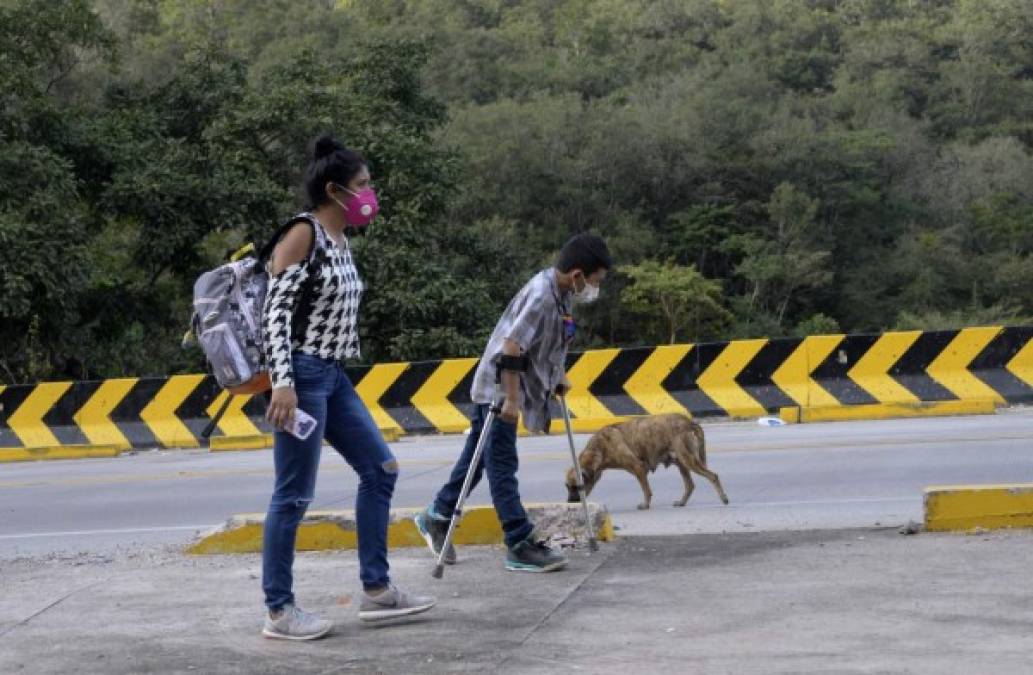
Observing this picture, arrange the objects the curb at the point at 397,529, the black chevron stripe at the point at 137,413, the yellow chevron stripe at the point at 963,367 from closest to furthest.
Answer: the curb at the point at 397,529
the yellow chevron stripe at the point at 963,367
the black chevron stripe at the point at 137,413

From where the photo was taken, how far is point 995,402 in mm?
17766

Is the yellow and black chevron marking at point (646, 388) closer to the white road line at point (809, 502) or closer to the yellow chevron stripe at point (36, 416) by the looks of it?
the yellow chevron stripe at point (36, 416)

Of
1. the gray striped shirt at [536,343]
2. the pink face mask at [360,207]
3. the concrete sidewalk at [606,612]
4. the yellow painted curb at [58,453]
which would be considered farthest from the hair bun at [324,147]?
the yellow painted curb at [58,453]

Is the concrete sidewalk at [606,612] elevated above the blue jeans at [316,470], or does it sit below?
below

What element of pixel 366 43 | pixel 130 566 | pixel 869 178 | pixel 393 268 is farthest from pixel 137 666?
pixel 869 178

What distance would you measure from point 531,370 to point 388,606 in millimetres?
1647

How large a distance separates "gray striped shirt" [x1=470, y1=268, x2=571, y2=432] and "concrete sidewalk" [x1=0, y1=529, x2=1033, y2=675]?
861 millimetres

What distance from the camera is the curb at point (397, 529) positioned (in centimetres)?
863

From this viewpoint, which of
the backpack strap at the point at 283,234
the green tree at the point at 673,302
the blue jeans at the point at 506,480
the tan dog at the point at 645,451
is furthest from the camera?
the green tree at the point at 673,302

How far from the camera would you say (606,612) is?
22.8 ft

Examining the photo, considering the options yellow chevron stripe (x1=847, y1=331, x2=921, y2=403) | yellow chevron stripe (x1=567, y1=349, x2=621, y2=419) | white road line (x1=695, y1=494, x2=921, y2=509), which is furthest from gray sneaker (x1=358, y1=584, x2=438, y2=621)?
yellow chevron stripe (x1=847, y1=331, x2=921, y2=403)

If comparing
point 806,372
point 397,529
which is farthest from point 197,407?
point 397,529

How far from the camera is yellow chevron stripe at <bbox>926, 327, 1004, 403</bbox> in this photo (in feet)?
58.0

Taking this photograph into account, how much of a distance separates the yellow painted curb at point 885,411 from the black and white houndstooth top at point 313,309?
11.5 metres
